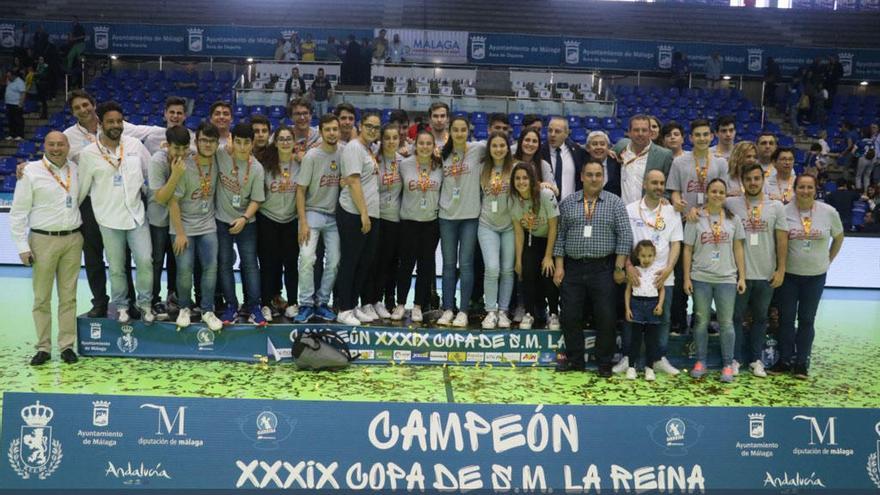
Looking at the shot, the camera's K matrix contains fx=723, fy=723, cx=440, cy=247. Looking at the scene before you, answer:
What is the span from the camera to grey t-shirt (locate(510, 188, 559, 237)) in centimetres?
560

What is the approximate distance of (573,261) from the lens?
5559 mm

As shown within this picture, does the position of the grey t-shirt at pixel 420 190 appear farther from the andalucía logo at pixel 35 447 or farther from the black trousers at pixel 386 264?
the andalucía logo at pixel 35 447

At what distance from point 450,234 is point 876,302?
21.2ft

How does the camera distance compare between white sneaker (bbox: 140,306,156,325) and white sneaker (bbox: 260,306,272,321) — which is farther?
white sneaker (bbox: 260,306,272,321)

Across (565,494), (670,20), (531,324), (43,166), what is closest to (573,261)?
(531,324)

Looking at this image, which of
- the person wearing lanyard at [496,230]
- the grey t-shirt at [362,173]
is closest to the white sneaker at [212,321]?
the grey t-shirt at [362,173]

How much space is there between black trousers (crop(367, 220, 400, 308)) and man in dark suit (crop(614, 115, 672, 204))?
5.87 feet

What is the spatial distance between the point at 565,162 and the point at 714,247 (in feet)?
4.38

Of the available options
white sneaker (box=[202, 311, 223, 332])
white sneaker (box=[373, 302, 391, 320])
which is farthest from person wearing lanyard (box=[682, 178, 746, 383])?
white sneaker (box=[202, 311, 223, 332])

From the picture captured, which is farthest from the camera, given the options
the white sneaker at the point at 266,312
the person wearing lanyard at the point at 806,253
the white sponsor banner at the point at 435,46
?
the white sponsor banner at the point at 435,46

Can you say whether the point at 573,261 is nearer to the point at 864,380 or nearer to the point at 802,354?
the point at 802,354

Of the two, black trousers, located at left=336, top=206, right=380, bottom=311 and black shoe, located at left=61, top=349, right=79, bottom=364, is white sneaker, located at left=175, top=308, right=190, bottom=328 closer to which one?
black shoe, located at left=61, top=349, right=79, bottom=364

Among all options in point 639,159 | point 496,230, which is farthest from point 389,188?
point 639,159

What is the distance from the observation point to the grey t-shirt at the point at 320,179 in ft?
18.5
